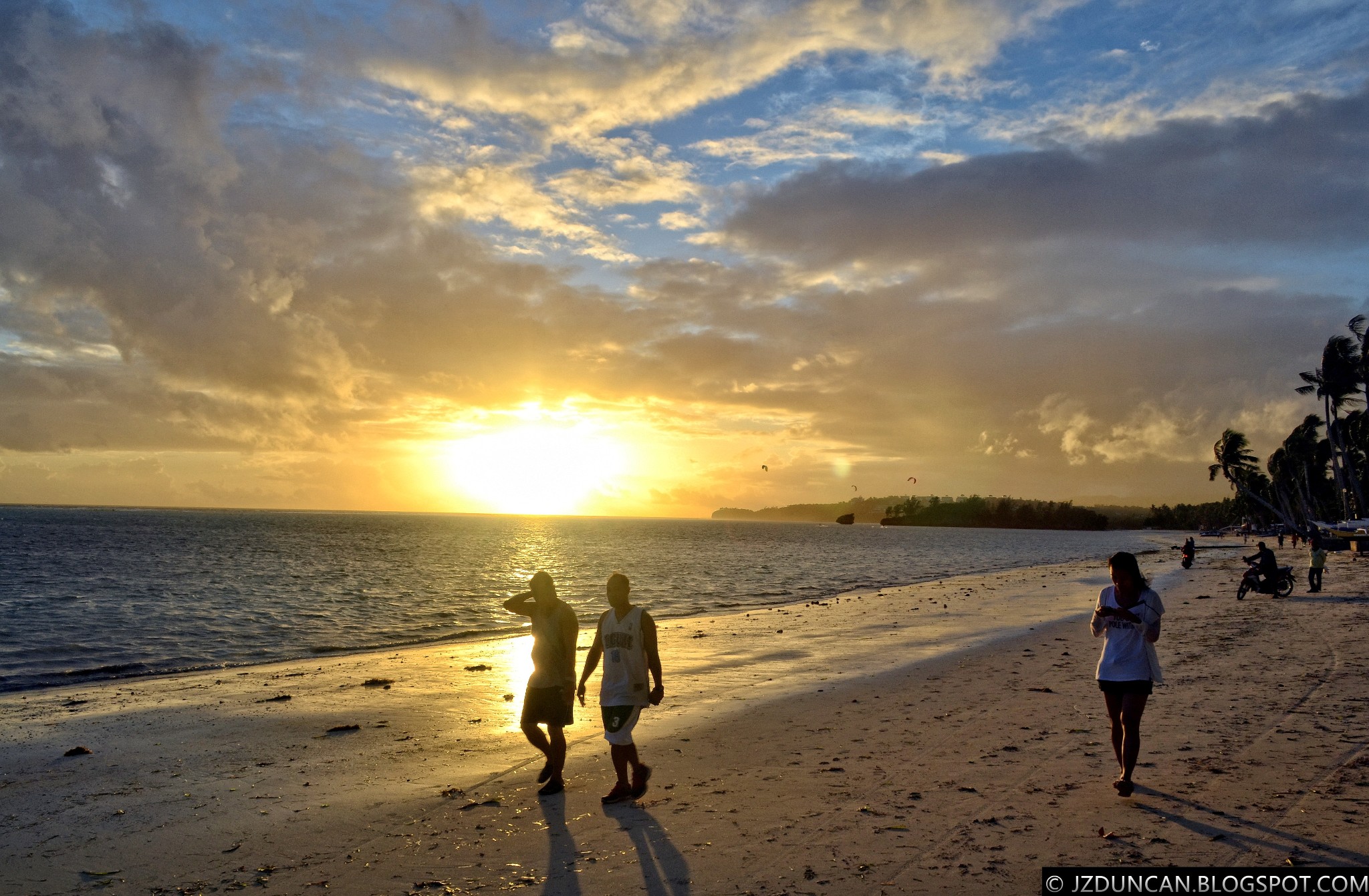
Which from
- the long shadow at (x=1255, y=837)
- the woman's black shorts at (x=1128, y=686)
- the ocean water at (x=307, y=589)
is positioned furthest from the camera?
the ocean water at (x=307, y=589)

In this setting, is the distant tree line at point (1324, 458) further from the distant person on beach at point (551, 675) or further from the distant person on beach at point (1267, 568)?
the distant person on beach at point (551, 675)

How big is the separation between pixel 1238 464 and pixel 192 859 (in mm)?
124675

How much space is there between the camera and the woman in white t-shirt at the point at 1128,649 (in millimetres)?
7113

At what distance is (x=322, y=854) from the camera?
274 inches

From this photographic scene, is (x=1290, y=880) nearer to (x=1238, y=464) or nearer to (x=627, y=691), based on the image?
(x=627, y=691)

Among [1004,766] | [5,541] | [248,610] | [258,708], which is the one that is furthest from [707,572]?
[5,541]

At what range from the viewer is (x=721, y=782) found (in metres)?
8.60

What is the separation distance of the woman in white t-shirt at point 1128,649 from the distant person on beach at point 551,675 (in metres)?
4.99

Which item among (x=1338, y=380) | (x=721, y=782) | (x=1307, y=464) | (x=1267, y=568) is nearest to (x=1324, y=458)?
(x=1307, y=464)

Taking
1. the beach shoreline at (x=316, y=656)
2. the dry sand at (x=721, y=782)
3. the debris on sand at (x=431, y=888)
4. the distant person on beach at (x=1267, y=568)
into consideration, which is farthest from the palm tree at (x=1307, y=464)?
the debris on sand at (x=431, y=888)

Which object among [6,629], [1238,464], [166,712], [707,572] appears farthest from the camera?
[1238,464]

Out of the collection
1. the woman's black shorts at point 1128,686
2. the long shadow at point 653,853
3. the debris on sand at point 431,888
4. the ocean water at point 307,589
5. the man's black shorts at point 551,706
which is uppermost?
the woman's black shorts at point 1128,686

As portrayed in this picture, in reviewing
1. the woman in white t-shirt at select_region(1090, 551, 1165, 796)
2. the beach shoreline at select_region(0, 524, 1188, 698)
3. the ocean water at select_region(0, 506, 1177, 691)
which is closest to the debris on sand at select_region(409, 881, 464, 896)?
the woman in white t-shirt at select_region(1090, 551, 1165, 796)

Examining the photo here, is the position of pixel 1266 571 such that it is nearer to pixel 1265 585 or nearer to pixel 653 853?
pixel 1265 585
